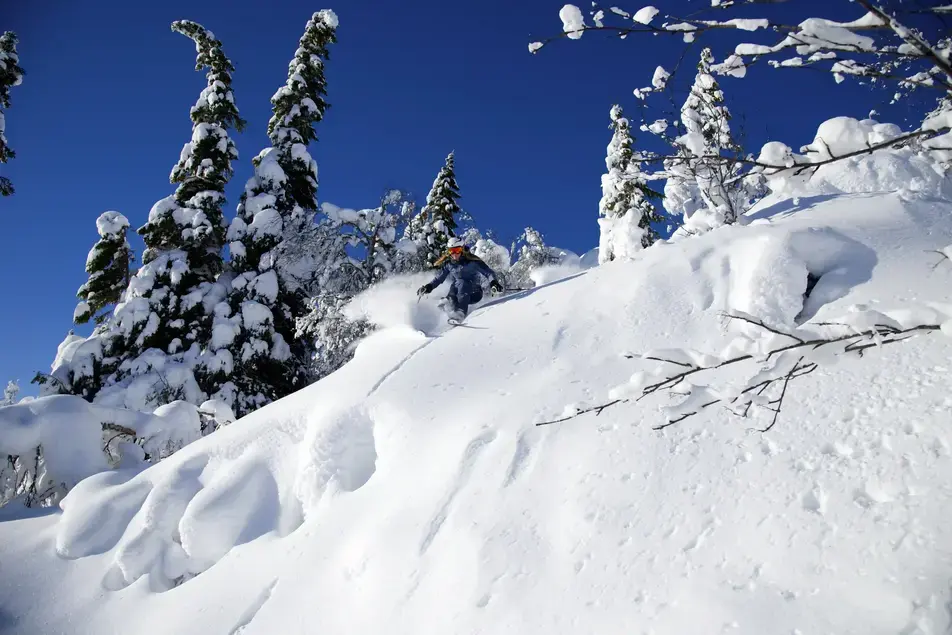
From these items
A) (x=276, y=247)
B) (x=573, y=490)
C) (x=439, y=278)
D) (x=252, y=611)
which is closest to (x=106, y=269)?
(x=276, y=247)

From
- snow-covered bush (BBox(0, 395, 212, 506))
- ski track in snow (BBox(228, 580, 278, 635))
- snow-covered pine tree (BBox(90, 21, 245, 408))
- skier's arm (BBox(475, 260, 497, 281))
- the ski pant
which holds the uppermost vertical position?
snow-covered pine tree (BBox(90, 21, 245, 408))

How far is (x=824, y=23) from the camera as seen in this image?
44.4 inches

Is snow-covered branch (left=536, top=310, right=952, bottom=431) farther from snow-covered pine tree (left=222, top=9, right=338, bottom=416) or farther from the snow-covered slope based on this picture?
snow-covered pine tree (left=222, top=9, right=338, bottom=416)

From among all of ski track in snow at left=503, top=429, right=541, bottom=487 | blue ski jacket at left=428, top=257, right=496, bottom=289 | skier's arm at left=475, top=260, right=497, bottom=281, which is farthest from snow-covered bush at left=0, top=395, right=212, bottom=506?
ski track in snow at left=503, top=429, right=541, bottom=487

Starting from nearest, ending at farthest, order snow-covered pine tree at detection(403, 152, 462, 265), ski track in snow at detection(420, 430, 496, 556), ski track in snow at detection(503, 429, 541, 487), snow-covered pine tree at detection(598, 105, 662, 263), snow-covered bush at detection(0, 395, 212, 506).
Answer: ski track in snow at detection(420, 430, 496, 556) < ski track in snow at detection(503, 429, 541, 487) < snow-covered bush at detection(0, 395, 212, 506) < snow-covered pine tree at detection(598, 105, 662, 263) < snow-covered pine tree at detection(403, 152, 462, 265)

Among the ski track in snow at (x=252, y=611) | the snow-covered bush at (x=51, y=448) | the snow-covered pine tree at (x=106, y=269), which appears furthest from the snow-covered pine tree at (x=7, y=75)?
the ski track in snow at (x=252, y=611)

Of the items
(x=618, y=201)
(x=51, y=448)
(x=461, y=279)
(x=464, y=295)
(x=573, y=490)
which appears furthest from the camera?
(x=618, y=201)

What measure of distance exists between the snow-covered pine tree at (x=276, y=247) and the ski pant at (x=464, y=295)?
25.0 feet

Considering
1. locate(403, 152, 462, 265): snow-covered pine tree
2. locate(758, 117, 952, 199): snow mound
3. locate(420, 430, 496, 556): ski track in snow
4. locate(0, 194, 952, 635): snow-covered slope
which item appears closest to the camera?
locate(758, 117, 952, 199): snow mound

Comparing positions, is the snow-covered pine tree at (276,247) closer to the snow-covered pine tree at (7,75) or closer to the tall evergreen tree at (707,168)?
the snow-covered pine tree at (7,75)

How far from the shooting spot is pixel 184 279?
1321 centimetres

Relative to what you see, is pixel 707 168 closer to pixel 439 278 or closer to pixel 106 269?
pixel 439 278

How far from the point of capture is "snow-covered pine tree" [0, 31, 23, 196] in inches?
407

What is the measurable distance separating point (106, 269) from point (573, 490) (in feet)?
48.6
